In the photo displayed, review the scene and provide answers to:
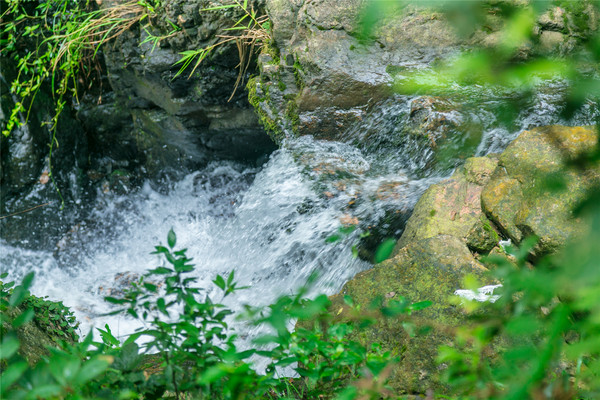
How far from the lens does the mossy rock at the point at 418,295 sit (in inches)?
80.8

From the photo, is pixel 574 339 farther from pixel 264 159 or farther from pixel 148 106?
pixel 148 106

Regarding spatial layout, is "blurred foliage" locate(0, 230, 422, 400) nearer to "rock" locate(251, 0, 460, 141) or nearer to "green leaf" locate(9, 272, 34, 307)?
"green leaf" locate(9, 272, 34, 307)

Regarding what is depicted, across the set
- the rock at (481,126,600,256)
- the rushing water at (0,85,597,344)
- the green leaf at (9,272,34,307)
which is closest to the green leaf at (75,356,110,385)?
the green leaf at (9,272,34,307)

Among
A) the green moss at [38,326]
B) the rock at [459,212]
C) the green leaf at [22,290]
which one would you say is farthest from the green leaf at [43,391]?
the rock at [459,212]

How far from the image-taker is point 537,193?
7.66 ft

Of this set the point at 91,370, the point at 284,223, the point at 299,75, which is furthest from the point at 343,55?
the point at 91,370

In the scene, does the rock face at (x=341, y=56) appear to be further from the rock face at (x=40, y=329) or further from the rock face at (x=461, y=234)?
the rock face at (x=40, y=329)

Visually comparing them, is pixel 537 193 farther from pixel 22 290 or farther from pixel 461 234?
pixel 22 290

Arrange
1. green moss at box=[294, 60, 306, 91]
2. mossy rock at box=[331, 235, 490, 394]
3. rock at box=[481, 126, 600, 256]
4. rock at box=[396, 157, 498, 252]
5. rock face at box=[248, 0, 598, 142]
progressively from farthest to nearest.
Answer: green moss at box=[294, 60, 306, 91] < rock face at box=[248, 0, 598, 142] < rock at box=[396, 157, 498, 252] < rock at box=[481, 126, 600, 256] < mossy rock at box=[331, 235, 490, 394]

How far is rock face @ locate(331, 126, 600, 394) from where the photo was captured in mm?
2092

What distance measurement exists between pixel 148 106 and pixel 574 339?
4547mm

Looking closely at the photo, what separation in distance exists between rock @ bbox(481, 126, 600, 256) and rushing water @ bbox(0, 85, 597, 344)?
70 centimetres

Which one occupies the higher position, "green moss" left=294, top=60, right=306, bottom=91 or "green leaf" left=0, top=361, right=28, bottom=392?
"green leaf" left=0, top=361, right=28, bottom=392

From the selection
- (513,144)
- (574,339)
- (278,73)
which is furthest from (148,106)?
(574,339)
